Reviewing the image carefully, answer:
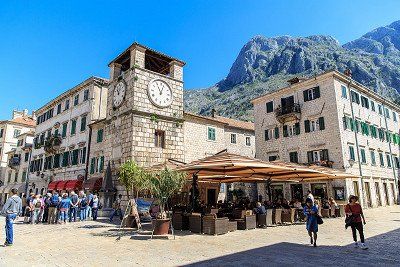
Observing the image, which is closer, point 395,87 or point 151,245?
point 151,245

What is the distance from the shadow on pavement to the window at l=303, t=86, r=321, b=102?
770 inches

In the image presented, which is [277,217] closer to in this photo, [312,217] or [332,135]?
[312,217]

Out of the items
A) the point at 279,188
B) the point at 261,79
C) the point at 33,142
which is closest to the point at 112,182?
the point at 279,188

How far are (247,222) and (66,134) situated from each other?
25394mm

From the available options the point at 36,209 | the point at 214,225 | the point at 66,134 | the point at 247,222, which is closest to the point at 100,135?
the point at 66,134

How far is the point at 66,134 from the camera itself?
30828 mm

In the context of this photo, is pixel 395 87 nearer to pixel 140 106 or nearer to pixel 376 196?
pixel 376 196

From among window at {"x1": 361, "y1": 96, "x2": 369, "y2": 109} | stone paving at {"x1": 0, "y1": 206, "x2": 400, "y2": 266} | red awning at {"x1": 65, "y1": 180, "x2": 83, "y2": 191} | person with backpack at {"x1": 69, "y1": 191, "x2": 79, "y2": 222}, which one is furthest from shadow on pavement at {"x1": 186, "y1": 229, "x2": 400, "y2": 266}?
window at {"x1": 361, "y1": 96, "x2": 369, "y2": 109}

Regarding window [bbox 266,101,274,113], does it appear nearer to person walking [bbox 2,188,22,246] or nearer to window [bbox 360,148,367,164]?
window [bbox 360,148,367,164]

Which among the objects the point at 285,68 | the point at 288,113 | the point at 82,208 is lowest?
the point at 82,208

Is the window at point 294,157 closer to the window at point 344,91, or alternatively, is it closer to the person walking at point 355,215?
the window at point 344,91

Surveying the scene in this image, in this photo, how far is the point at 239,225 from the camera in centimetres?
1250

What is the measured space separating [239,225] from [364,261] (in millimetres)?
6404

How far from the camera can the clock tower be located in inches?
814
